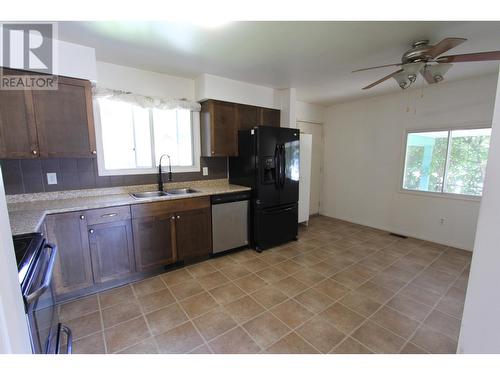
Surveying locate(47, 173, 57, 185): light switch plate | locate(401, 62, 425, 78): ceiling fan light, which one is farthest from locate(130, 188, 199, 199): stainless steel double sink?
locate(401, 62, 425, 78): ceiling fan light

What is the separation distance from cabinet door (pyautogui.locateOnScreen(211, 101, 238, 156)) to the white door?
2158mm

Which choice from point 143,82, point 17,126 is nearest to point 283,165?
point 143,82

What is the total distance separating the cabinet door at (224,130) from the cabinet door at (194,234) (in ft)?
3.17

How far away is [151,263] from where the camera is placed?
8.13ft

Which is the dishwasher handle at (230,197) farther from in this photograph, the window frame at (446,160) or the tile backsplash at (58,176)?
the window frame at (446,160)

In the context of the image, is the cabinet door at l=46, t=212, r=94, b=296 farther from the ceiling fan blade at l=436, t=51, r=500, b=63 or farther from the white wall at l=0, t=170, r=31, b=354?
the ceiling fan blade at l=436, t=51, r=500, b=63

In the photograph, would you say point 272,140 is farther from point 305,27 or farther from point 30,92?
point 30,92

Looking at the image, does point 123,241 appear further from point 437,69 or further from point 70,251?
point 437,69

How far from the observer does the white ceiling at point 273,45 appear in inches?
72.6

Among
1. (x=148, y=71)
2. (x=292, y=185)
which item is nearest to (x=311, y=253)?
(x=292, y=185)

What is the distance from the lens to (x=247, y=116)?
3.44 metres

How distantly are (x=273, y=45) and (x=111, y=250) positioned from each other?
105 inches

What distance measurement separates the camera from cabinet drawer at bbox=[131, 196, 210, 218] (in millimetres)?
2360
